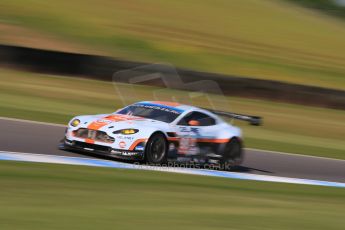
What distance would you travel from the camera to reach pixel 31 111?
1451 centimetres

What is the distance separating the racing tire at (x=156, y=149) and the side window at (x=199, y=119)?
615 mm

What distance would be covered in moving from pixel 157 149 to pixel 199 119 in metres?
1.26

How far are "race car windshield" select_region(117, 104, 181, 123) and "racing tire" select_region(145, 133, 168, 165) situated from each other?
465 millimetres

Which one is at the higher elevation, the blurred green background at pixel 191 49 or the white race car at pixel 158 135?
the blurred green background at pixel 191 49

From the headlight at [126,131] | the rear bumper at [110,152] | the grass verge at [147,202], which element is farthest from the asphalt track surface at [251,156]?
the grass verge at [147,202]

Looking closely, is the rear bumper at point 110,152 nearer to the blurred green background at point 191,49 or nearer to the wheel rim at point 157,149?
the wheel rim at point 157,149

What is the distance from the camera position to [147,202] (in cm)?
697

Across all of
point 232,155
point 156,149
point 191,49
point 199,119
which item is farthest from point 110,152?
point 191,49

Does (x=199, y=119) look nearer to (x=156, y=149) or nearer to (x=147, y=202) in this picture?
(x=156, y=149)

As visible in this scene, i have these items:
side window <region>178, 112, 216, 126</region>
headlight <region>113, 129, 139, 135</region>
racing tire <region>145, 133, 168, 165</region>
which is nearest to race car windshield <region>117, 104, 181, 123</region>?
side window <region>178, 112, 216, 126</region>

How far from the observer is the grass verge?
5.85 m

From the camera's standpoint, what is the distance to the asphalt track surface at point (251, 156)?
10.3 m

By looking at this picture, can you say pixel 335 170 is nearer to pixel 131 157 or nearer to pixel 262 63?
pixel 131 157

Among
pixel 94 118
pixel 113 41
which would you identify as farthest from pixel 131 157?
pixel 113 41
